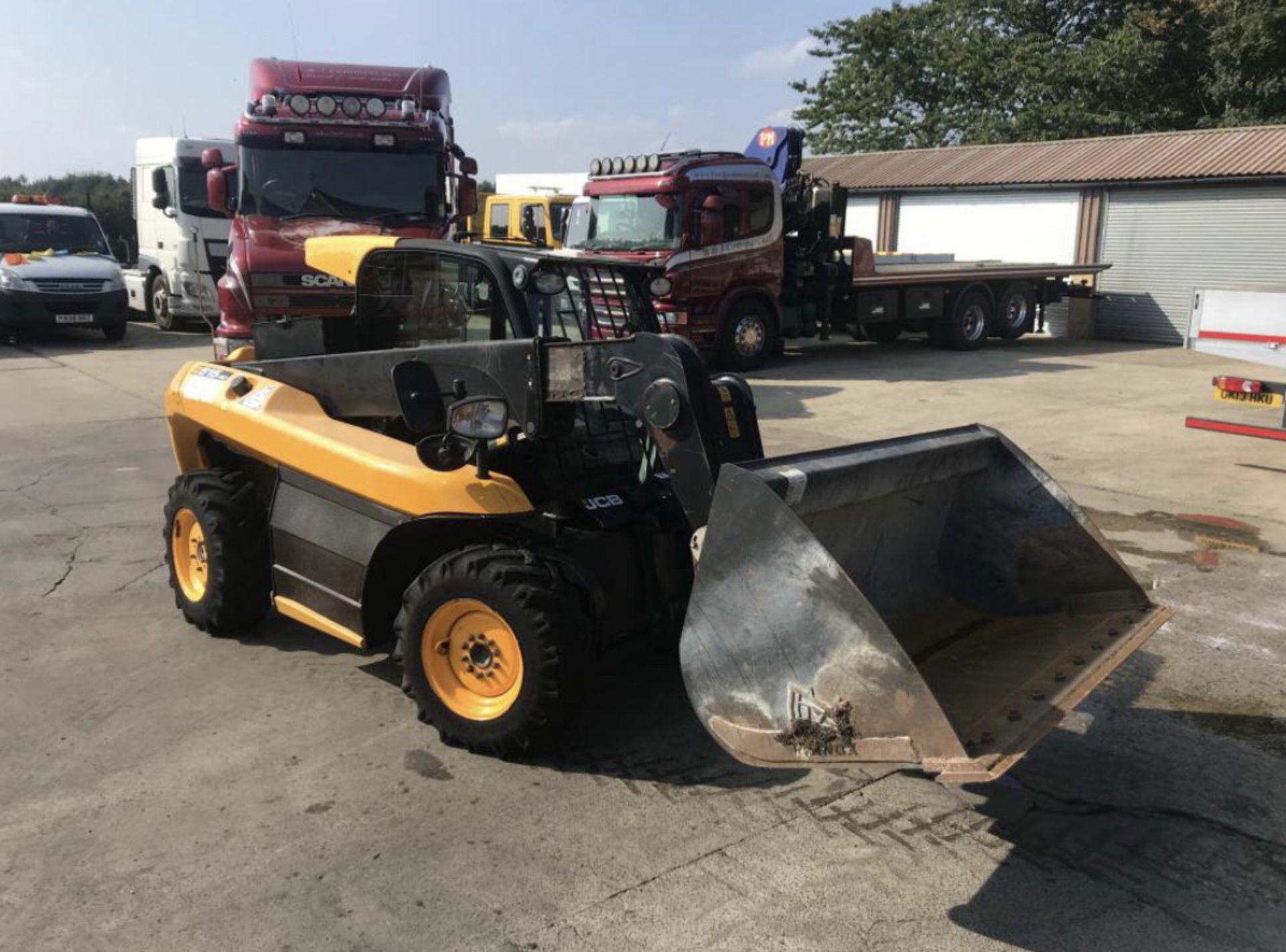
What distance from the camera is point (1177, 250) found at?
64.4 feet

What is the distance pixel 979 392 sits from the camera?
1329 cm

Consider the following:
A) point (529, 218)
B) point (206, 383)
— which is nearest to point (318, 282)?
point (206, 383)

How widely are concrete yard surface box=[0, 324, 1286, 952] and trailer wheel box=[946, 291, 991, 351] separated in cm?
1257

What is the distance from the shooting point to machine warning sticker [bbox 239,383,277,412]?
4645 mm

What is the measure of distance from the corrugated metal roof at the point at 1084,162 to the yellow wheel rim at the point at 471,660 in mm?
18820

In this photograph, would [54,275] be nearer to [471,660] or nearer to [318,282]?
[318,282]

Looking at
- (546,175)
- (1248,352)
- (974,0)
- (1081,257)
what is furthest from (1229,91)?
(1248,352)

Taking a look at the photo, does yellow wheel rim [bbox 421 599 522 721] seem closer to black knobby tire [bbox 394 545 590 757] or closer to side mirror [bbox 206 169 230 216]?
black knobby tire [bbox 394 545 590 757]

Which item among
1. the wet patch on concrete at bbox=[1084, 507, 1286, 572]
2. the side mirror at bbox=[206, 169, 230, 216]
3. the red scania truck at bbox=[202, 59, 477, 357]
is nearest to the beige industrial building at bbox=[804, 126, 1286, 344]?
the wet patch on concrete at bbox=[1084, 507, 1286, 572]

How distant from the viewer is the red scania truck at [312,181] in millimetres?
10758

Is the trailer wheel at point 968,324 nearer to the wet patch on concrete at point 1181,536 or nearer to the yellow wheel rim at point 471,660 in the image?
the wet patch on concrete at point 1181,536

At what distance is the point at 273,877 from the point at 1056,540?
2.92m

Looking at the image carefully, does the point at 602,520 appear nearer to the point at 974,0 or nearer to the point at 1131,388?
the point at 1131,388

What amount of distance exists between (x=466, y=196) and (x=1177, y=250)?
46.5 ft
